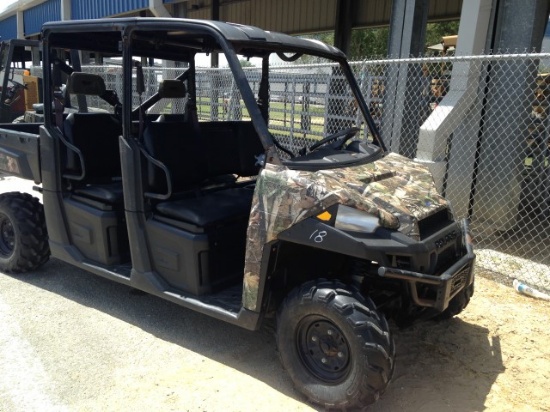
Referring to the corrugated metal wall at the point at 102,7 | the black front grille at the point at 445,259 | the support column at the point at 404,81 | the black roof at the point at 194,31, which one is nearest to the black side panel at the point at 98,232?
the black roof at the point at 194,31

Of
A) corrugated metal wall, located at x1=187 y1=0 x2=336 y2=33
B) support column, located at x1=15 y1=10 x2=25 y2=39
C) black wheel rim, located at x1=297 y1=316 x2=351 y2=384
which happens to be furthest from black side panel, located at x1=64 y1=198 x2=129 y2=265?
support column, located at x1=15 y1=10 x2=25 y2=39

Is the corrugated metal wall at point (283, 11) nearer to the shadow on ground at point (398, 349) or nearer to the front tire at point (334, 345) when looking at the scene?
the shadow on ground at point (398, 349)

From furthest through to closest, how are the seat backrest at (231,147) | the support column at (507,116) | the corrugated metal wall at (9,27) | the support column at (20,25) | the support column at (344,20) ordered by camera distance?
the corrugated metal wall at (9,27)
the support column at (20,25)
the support column at (344,20)
the support column at (507,116)
the seat backrest at (231,147)

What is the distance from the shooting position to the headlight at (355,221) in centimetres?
262

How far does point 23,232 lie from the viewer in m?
4.29

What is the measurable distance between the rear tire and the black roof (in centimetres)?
146

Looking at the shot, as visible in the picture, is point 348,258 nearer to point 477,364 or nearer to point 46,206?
point 477,364


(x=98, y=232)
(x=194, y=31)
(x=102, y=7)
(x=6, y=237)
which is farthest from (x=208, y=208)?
(x=102, y=7)

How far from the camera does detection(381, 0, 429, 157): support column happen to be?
6.87 metres

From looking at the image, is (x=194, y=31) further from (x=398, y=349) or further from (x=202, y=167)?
(x=398, y=349)

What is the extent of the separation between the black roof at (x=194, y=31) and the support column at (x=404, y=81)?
334 centimetres

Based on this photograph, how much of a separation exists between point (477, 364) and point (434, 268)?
101cm

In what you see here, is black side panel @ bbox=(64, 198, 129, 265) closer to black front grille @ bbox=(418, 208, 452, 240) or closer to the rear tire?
the rear tire

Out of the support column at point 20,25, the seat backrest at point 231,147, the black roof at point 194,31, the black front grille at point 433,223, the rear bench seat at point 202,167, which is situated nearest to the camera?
the black front grille at point 433,223
